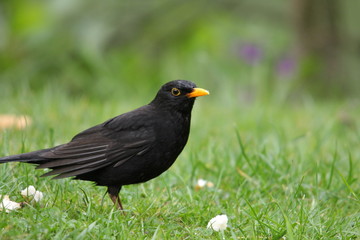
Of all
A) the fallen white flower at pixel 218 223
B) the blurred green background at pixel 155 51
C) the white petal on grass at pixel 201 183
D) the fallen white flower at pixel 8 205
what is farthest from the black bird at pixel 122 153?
the blurred green background at pixel 155 51

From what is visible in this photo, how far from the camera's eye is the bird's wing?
3.53 meters

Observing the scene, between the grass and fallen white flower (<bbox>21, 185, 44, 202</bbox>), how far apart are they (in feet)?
0.17

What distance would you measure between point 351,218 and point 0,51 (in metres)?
5.82

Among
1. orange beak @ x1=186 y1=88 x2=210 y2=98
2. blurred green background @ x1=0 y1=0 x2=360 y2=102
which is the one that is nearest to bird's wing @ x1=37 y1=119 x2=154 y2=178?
orange beak @ x1=186 y1=88 x2=210 y2=98

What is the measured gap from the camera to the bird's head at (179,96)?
380 cm

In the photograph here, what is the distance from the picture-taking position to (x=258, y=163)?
4.42m

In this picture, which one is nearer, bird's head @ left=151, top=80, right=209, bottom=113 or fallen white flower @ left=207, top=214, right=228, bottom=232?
fallen white flower @ left=207, top=214, right=228, bottom=232

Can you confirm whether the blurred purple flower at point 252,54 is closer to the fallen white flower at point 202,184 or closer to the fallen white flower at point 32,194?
the fallen white flower at point 202,184

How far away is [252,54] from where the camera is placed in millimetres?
8742

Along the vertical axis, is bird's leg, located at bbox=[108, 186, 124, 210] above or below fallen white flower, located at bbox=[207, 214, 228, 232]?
above

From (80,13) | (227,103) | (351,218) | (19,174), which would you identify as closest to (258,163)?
(351,218)

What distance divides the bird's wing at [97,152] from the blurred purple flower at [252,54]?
5326 mm

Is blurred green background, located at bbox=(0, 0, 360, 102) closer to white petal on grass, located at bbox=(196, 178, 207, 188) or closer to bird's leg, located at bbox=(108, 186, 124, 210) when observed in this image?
white petal on grass, located at bbox=(196, 178, 207, 188)

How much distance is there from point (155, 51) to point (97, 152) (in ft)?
17.2
